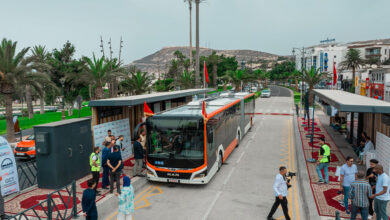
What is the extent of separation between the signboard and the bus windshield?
11.4ft

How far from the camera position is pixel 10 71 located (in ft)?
73.7

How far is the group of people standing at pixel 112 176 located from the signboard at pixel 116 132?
1.31 feet

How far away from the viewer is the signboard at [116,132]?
1348 centimetres

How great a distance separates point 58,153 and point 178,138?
4454 millimetres

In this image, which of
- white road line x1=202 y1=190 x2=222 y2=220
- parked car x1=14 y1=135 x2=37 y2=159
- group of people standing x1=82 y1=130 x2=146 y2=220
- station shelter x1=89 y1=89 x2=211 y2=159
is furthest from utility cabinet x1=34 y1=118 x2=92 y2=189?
parked car x1=14 y1=135 x2=37 y2=159

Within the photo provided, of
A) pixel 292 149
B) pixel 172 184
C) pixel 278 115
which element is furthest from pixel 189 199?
pixel 278 115

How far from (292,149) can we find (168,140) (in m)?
10.3

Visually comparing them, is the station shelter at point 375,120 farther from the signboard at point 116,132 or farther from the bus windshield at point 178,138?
the signboard at point 116,132

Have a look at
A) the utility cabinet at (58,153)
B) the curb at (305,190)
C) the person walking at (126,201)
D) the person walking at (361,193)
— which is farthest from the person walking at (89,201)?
the person walking at (361,193)

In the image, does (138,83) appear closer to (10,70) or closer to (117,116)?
(10,70)

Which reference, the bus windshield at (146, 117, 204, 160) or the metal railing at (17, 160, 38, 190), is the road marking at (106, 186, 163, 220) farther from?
the metal railing at (17, 160, 38, 190)

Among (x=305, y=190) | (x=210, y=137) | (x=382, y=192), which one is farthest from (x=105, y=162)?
(x=382, y=192)

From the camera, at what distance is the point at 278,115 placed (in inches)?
1447

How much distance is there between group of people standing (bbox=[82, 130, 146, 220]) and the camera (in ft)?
23.9
